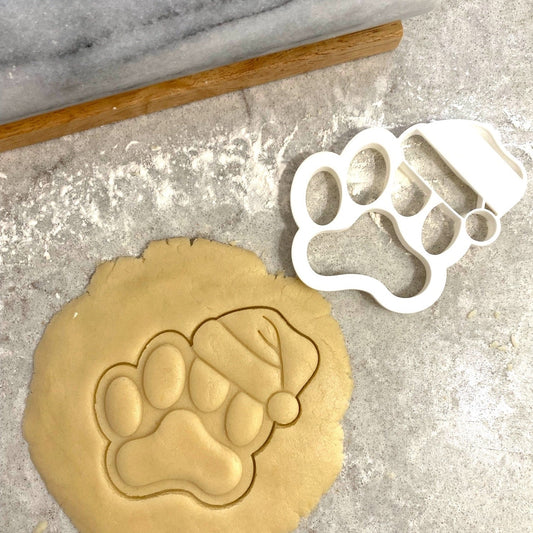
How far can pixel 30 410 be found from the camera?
0.91 metres

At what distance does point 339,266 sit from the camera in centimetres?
95

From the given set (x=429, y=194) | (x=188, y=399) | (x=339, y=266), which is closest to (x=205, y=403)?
(x=188, y=399)

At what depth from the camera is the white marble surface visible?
2.41 ft

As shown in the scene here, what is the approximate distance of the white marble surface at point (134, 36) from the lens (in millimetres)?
733

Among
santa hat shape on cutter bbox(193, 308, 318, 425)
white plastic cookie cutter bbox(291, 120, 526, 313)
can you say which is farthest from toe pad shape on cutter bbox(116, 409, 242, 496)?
white plastic cookie cutter bbox(291, 120, 526, 313)

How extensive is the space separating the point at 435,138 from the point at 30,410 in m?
0.82

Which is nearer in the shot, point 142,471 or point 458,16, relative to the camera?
point 142,471

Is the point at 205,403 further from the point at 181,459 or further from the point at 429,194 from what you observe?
the point at 429,194

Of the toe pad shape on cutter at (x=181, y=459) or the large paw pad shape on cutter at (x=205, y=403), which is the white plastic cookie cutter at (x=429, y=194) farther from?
the toe pad shape on cutter at (x=181, y=459)

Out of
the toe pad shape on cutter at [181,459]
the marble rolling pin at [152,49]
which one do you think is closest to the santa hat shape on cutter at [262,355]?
the toe pad shape on cutter at [181,459]

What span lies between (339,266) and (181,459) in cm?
41

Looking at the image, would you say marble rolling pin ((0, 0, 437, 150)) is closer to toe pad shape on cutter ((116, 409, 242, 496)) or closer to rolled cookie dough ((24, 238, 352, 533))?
rolled cookie dough ((24, 238, 352, 533))

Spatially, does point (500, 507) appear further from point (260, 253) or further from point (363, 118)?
point (363, 118)

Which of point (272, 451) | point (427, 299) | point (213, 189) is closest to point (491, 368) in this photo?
point (427, 299)
